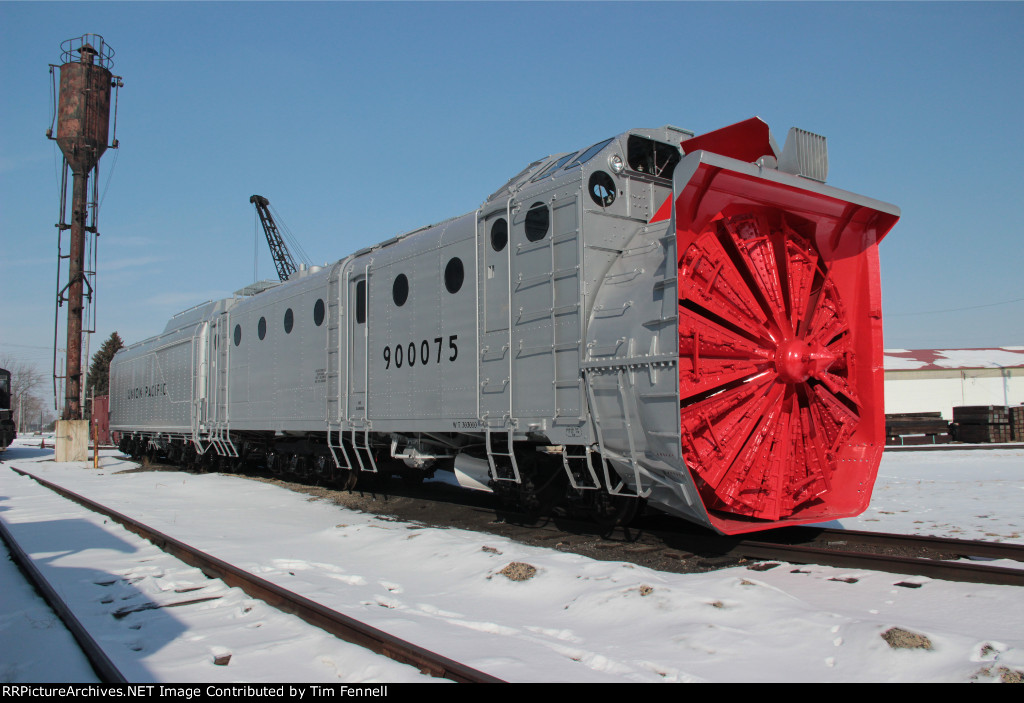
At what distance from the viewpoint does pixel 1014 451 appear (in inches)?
869

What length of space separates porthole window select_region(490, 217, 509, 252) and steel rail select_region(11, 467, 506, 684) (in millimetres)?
4738

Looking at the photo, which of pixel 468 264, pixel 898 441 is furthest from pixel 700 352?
pixel 898 441

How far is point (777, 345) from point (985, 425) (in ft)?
88.6

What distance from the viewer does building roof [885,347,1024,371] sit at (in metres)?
44.6

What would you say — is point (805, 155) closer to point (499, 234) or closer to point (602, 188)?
point (602, 188)

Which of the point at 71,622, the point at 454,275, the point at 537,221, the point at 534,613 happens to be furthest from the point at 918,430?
the point at 71,622

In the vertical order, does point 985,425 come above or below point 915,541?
above

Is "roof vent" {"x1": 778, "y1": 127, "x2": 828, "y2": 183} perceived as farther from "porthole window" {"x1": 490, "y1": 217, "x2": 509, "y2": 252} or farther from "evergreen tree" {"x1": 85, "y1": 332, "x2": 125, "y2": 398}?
"evergreen tree" {"x1": 85, "y1": 332, "x2": 125, "y2": 398}

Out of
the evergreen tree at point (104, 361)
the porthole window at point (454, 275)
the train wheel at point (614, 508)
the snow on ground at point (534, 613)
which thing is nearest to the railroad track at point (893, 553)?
the snow on ground at point (534, 613)

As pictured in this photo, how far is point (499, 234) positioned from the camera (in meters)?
8.90

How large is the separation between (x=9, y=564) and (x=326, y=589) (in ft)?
14.0

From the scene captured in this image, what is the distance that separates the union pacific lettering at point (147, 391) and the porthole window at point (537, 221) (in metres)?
17.1

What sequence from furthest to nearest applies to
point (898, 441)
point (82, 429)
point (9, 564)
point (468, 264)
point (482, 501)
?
point (898, 441)
point (82, 429)
point (482, 501)
point (468, 264)
point (9, 564)

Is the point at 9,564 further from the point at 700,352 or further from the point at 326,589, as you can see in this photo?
the point at 700,352
